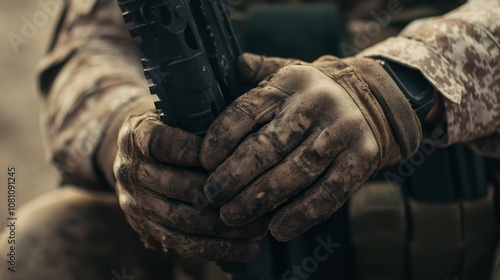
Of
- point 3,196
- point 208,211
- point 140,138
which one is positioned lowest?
point 3,196

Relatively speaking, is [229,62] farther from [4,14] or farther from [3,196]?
[4,14]

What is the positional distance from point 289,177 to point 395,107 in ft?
0.73

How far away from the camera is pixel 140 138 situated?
107cm

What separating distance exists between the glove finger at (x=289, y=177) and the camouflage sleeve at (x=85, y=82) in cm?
60

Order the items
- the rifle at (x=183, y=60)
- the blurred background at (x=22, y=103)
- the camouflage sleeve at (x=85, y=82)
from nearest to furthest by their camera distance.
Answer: the rifle at (x=183, y=60) < the camouflage sleeve at (x=85, y=82) < the blurred background at (x=22, y=103)

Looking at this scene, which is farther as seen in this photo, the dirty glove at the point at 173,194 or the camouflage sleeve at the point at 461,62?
the camouflage sleeve at the point at 461,62

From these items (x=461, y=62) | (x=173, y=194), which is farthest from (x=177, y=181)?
(x=461, y=62)

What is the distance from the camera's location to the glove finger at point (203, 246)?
1111 mm

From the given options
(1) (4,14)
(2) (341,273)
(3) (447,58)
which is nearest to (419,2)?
(3) (447,58)

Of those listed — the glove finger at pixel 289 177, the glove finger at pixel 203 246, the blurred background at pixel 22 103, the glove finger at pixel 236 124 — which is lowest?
the blurred background at pixel 22 103

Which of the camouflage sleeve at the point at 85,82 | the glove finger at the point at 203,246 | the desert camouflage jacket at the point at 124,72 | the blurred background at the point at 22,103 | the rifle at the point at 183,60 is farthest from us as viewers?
the blurred background at the point at 22,103

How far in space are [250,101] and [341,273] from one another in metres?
0.59

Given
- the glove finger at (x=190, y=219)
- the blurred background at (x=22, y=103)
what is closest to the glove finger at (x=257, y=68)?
the glove finger at (x=190, y=219)

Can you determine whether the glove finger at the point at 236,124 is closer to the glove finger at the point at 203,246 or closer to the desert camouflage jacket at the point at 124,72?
the glove finger at the point at 203,246
